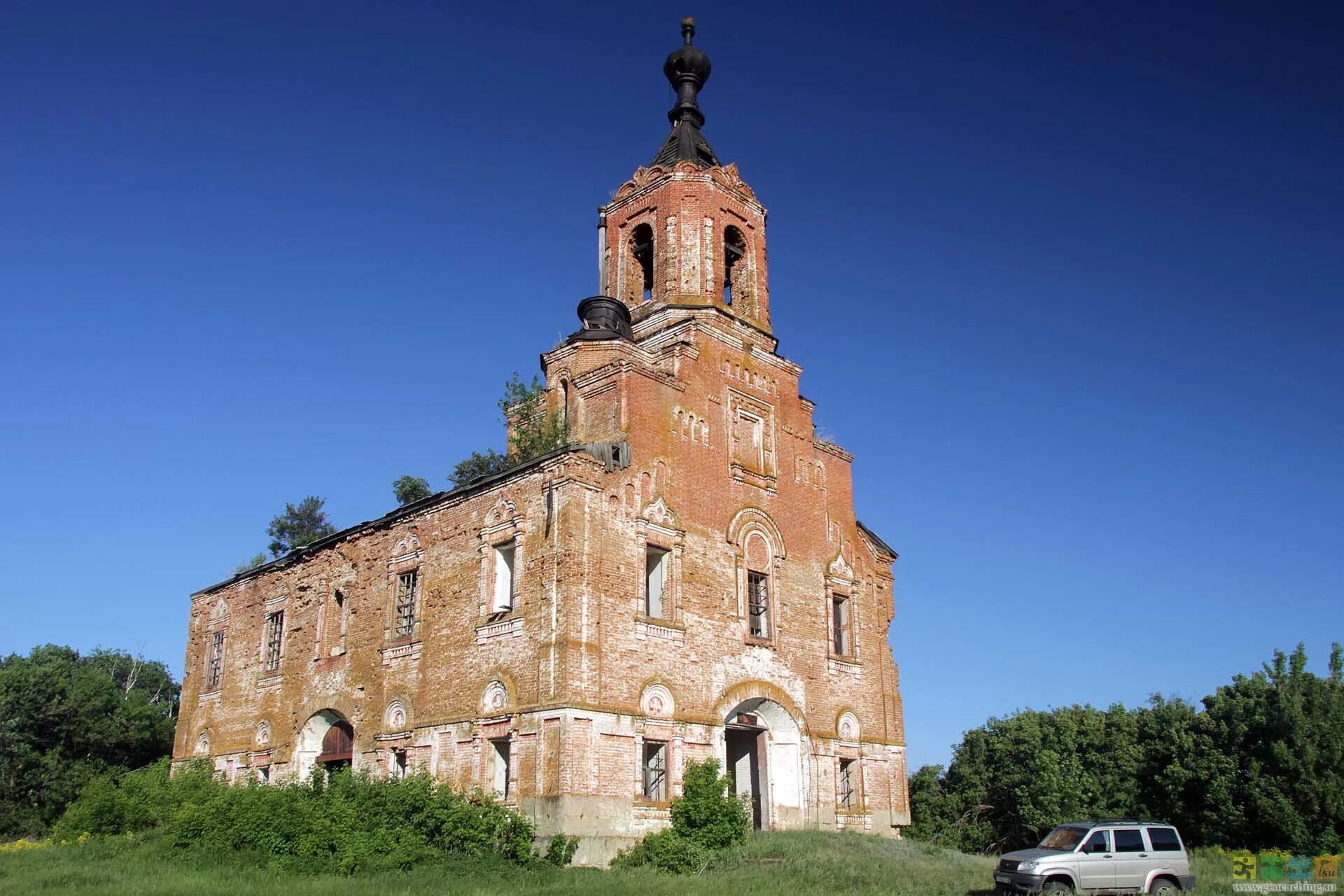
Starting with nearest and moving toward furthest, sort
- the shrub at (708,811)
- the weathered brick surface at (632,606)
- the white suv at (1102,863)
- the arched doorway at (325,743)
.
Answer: the white suv at (1102,863) → the shrub at (708,811) → the weathered brick surface at (632,606) → the arched doorway at (325,743)

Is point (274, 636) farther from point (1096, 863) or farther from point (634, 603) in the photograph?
point (1096, 863)

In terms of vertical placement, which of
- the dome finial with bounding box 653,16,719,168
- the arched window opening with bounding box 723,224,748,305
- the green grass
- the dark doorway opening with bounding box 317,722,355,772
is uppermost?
the dome finial with bounding box 653,16,719,168

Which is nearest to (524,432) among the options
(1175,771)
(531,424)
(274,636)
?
(531,424)

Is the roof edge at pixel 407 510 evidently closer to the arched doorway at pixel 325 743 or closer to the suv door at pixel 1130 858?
the arched doorway at pixel 325 743

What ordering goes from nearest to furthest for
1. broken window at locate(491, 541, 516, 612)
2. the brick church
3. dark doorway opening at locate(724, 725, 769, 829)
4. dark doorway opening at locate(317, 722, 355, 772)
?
the brick church < broken window at locate(491, 541, 516, 612) < dark doorway opening at locate(724, 725, 769, 829) < dark doorway opening at locate(317, 722, 355, 772)

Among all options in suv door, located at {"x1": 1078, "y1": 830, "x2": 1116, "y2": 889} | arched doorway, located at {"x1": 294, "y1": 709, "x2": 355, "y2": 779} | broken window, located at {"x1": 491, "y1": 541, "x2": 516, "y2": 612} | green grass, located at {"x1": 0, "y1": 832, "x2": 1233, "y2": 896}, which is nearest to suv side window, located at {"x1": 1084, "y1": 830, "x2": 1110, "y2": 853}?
suv door, located at {"x1": 1078, "y1": 830, "x2": 1116, "y2": 889}

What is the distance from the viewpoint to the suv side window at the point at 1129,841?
59.1ft

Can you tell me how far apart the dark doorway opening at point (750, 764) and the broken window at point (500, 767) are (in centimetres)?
539

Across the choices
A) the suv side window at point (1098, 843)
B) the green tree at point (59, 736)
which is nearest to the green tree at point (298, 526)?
the green tree at point (59, 736)

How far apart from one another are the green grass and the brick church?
6.92ft

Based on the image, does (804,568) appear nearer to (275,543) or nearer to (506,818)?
(506,818)

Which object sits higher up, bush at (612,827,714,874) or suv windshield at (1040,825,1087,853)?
suv windshield at (1040,825,1087,853)

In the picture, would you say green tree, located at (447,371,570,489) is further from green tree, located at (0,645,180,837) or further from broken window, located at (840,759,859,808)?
green tree, located at (0,645,180,837)

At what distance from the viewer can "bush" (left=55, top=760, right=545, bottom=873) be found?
776 inches
